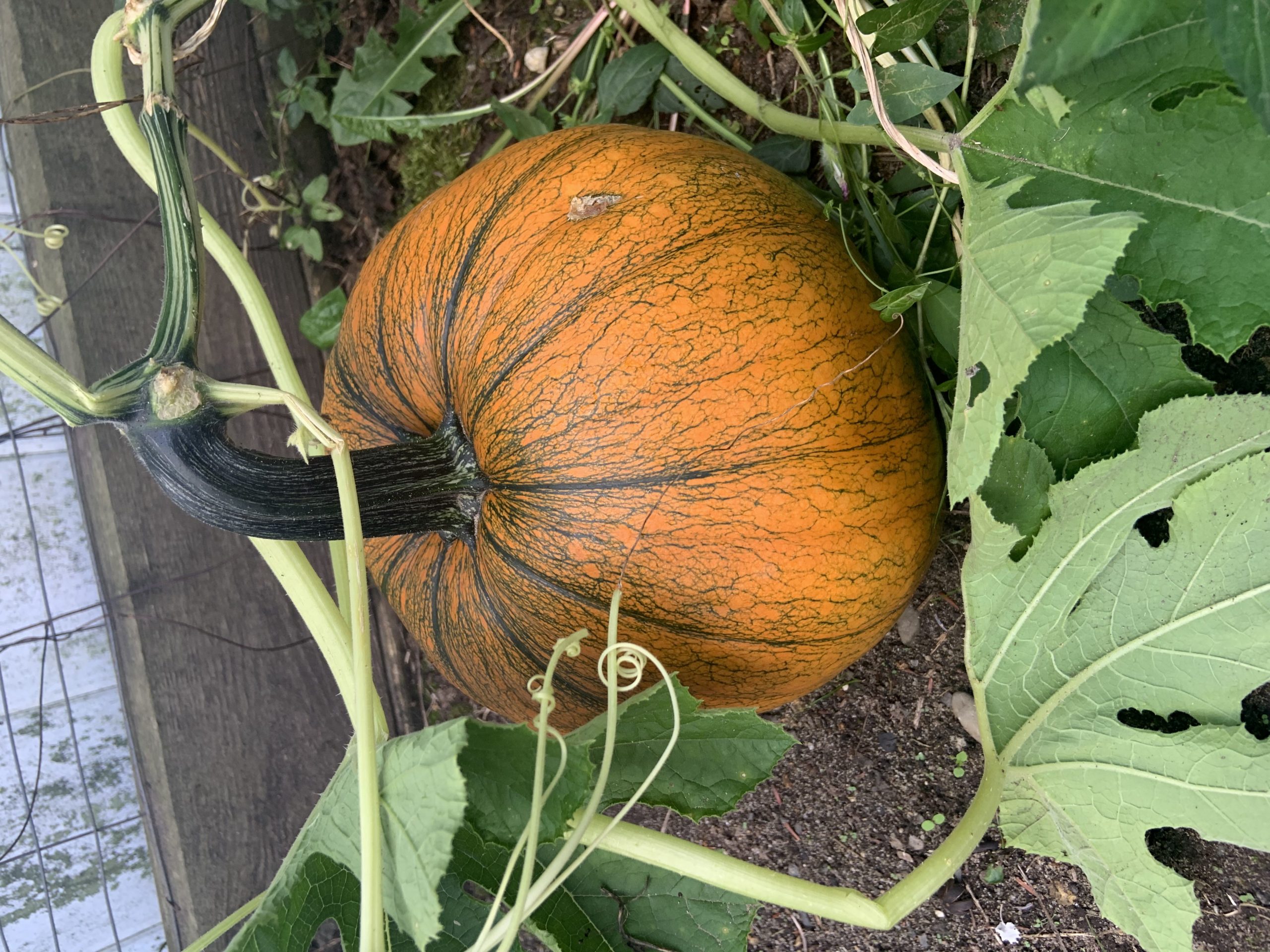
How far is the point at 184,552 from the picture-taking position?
77.5 inches

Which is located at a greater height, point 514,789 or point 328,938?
point 514,789

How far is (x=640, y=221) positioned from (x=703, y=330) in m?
0.17

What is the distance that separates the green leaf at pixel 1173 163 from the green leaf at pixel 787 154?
499 millimetres

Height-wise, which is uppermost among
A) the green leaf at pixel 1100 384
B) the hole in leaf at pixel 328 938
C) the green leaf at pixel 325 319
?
the green leaf at pixel 1100 384

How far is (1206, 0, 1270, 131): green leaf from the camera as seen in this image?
0.75 meters

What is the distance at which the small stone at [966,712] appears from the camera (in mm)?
1480

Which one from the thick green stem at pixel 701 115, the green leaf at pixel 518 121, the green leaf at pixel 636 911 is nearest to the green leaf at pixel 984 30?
the thick green stem at pixel 701 115

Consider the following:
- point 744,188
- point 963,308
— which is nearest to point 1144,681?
point 963,308

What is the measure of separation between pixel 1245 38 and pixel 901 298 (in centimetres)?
45

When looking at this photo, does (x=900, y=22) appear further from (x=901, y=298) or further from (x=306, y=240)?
(x=306, y=240)

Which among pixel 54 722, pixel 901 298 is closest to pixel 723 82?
pixel 901 298

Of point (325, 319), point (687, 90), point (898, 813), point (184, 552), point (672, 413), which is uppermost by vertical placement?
point (687, 90)

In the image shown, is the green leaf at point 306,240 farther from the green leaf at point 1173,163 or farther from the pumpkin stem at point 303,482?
the green leaf at point 1173,163

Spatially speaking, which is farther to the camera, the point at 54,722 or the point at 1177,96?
the point at 54,722
